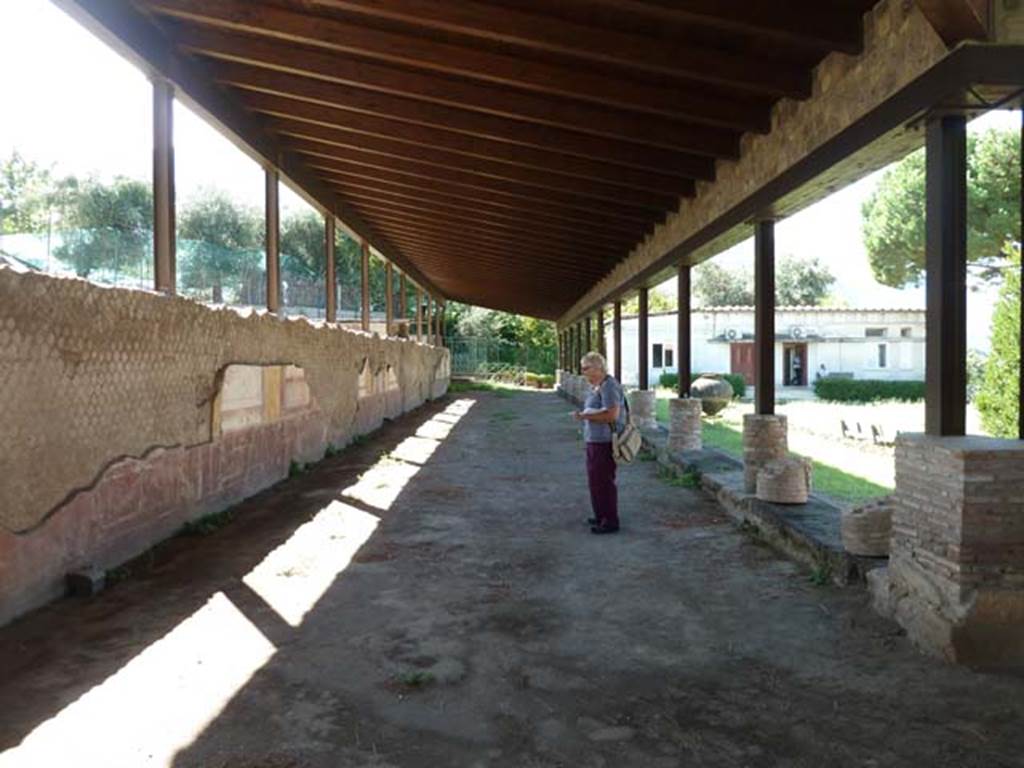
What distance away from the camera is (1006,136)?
21.9 metres

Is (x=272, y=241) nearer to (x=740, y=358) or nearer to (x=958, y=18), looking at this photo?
(x=958, y=18)

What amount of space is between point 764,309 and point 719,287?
6240cm

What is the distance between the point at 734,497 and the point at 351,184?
27.1 feet

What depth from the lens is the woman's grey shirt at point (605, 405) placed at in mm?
6855

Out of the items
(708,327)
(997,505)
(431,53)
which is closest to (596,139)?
(431,53)

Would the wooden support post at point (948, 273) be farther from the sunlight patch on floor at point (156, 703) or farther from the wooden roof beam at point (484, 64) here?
the sunlight patch on floor at point (156, 703)

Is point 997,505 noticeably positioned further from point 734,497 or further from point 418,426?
point 418,426

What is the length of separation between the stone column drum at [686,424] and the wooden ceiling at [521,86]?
253cm

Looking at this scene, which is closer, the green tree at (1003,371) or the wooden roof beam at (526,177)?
the wooden roof beam at (526,177)

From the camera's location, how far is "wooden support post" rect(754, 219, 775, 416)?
7162mm

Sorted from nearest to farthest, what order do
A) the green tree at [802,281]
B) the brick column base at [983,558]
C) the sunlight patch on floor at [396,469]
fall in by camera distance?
the brick column base at [983,558] < the sunlight patch on floor at [396,469] < the green tree at [802,281]

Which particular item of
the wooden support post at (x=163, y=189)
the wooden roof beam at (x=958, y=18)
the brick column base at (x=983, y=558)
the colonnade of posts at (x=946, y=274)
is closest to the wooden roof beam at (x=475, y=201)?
the wooden support post at (x=163, y=189)

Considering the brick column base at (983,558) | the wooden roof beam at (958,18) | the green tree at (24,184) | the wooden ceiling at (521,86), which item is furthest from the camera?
the green tree at (24,184)

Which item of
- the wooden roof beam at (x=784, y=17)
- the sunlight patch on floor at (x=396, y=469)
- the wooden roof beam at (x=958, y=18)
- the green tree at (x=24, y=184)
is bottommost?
the sunlight patch on floor at (x=396, y=469)
